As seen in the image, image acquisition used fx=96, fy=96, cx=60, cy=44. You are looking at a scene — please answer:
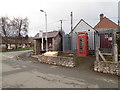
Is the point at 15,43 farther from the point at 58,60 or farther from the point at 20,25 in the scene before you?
the point at 58,60

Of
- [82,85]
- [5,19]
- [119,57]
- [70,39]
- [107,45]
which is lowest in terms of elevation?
[82,85]

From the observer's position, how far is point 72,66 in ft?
28.1

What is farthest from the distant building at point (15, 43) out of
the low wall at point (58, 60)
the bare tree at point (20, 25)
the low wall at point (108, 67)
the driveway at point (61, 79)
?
the low wall at point (108, 67)

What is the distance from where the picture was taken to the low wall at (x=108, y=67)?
6.30 meters

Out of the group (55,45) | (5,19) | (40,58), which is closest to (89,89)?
(40,58)

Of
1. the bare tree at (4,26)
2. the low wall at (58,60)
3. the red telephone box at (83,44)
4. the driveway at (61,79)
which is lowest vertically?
the driveway at (61,79)

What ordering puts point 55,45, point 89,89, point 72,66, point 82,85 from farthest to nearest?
point 55,45 < point 72,66 < point 82,85 < point 89,89

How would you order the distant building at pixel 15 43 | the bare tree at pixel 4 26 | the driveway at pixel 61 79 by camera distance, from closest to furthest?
the driveway at pixel 61 79, the bare tree at pixel 4 26, the distant building at pixel 15 43

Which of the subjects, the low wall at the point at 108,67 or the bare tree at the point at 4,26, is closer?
the low wall at the point at 108,67

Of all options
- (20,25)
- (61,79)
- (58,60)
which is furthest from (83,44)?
(20,25)

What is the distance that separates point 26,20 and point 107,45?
36198 mm

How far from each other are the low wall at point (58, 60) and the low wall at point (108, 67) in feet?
7.34

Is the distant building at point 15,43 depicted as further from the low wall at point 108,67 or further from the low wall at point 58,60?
the low wall at point 108,67

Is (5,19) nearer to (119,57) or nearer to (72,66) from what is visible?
(72,66)
